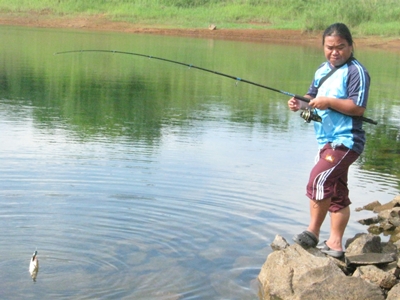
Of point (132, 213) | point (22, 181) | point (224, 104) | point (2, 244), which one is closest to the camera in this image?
point (2, 244)

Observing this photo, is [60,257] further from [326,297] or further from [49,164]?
[49,164]

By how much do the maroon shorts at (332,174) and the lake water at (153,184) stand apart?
0.66 m

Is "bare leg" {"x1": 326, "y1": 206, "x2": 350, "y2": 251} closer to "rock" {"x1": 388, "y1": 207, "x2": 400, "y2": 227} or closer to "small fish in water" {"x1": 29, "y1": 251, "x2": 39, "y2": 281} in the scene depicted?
"rock" {"x1": 388, "y1": 207, "x2": 400, "y2": 227}

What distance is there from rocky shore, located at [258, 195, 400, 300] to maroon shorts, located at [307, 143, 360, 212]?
1.15 feet

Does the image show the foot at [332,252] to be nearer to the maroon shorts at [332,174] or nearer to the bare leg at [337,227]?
the bare leg at [337,227]

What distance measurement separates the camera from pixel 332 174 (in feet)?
17.3

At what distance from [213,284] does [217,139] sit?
5.17 meters

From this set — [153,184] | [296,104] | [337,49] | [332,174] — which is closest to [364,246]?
[332,174]

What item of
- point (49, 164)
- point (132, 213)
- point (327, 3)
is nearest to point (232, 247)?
point (132, 213)

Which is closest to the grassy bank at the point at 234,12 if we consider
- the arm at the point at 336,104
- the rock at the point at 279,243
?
the rock at the point at 279,243

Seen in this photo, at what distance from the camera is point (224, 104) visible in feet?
45.8

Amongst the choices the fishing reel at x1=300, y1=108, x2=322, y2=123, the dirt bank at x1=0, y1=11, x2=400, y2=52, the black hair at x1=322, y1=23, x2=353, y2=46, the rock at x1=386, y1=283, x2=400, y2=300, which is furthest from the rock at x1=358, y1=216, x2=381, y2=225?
the dirt bank at x1=0, y1=11, x2=400, y2=52

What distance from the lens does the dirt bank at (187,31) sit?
38388mm

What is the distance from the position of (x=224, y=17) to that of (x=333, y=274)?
41310 millimetres
